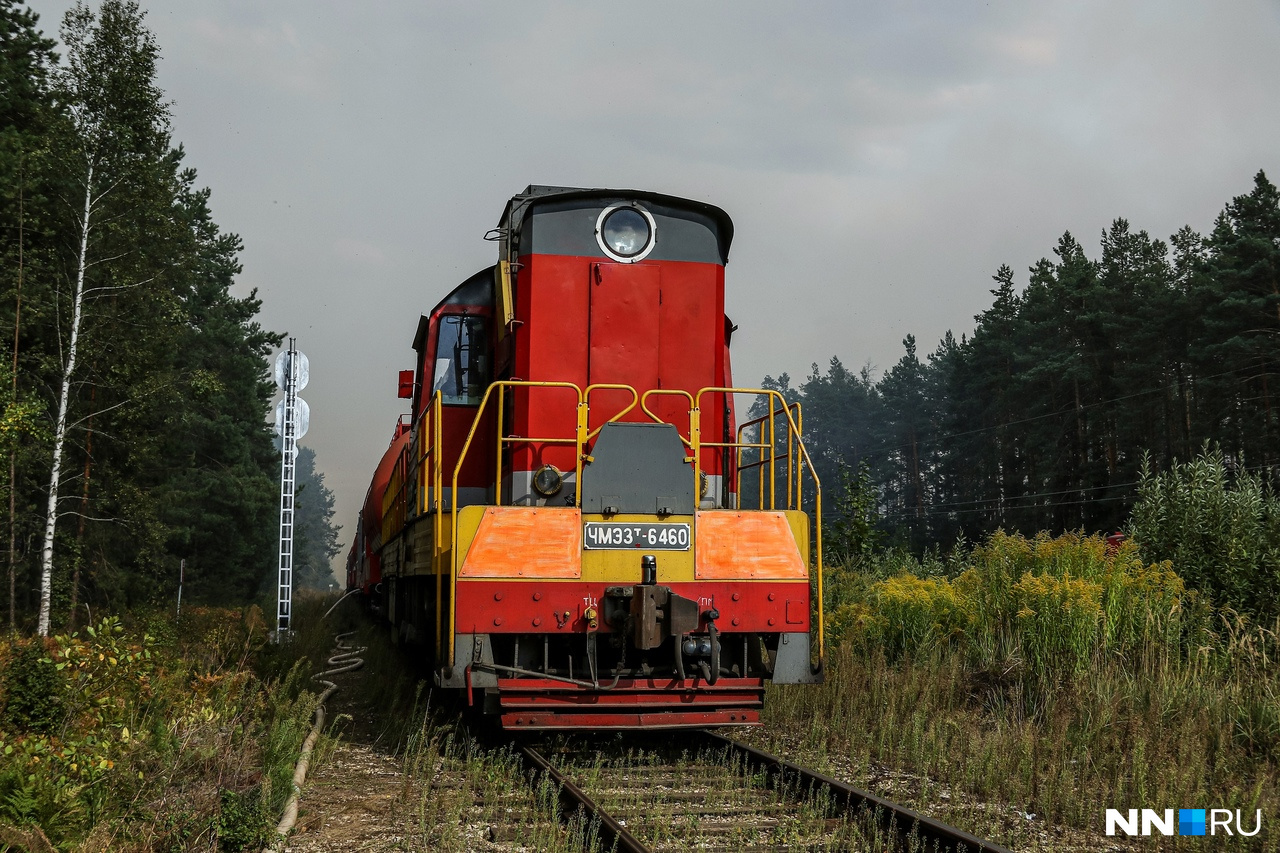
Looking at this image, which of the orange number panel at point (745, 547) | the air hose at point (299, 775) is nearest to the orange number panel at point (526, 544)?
the orange number panel at point (745, 547)

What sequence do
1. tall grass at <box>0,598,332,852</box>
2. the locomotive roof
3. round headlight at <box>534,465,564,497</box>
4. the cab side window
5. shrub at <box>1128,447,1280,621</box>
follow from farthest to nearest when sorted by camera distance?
1. shrub at <box>1128,447,1280,621</box>
2. the cab side window
3. the locomotive roof
4. round headlight at <box>534,465,564,497</box>
5. tall grass at <box>0,598,332,852</box>

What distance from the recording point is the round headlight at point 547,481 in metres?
7.00

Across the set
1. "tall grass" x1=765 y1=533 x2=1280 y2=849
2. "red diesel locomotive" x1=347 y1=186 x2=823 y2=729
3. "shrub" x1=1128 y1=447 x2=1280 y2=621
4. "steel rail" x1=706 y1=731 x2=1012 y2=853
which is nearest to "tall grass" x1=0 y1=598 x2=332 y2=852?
"red diesel locomotive" x1=347 y1=186 x2=823 y2=729

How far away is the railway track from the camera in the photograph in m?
4.74

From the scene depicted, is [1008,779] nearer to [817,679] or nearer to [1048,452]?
[817,679]

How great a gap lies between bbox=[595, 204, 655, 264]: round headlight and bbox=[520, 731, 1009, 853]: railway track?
3613mm

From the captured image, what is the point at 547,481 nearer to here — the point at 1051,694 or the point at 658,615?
the point at 658,615

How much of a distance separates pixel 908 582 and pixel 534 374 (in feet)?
17.5

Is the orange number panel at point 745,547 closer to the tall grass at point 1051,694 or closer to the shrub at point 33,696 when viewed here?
the tall grass at point 1051,694

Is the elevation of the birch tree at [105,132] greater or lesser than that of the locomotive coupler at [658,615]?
greater

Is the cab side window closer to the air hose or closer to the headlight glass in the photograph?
the headlight glass

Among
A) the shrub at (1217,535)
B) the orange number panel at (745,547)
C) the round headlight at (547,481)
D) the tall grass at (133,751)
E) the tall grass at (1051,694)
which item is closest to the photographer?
the tall grass at (133,751)

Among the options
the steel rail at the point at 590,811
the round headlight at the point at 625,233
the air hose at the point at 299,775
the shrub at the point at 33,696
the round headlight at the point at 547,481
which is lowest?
the air hose at the point at 299,775
